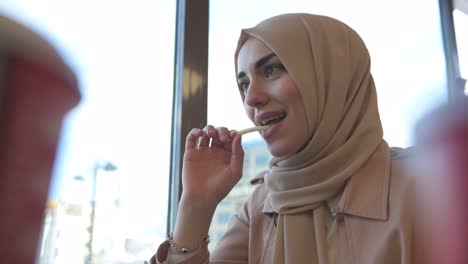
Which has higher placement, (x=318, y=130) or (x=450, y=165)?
(x=318, y=130)

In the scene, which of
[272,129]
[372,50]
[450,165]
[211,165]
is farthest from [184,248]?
[372,50]

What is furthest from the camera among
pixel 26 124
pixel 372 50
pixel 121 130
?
pixel 372 50

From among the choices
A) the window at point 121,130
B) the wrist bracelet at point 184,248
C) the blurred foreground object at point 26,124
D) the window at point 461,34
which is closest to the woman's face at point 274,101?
the wrist bracelet at point 184,248

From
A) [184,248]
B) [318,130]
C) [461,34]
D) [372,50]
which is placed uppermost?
[461,34]

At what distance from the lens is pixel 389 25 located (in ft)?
6.43

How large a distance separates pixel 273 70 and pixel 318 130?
0.16m

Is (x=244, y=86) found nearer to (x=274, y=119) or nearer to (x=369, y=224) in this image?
(x=274, y=119)

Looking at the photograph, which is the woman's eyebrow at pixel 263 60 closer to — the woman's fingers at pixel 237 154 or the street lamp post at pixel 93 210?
the woman's fingers at pixel 237 154

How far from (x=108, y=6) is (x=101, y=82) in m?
0.26

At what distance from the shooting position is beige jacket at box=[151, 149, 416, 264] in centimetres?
67

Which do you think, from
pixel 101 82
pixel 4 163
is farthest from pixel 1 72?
pixel 101 82

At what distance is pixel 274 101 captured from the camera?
2.72ft

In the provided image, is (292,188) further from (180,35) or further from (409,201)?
(180,35)

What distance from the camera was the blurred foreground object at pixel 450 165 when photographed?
0.30 m
